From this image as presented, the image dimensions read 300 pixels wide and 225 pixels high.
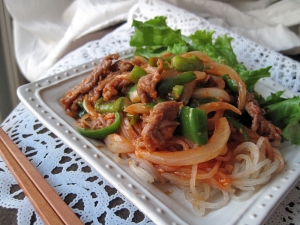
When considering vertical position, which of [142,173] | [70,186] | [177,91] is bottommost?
[70,186]

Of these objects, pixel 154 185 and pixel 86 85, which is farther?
pixel 86 85

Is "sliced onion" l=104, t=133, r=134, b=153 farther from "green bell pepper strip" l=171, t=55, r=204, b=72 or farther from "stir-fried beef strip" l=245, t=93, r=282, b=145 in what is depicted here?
"stir-fried beef strip" l=245, t=93, r=282, b=145

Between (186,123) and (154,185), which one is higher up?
(186,123)

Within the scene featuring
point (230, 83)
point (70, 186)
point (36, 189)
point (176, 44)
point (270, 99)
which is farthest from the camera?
point (176, 44)

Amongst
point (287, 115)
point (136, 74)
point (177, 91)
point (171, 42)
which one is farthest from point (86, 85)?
point (287, 115)

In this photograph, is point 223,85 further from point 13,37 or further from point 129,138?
point 13,37

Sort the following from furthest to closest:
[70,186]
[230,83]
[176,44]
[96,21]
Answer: [96,21]
[176,44]
[230,83]
[70,186]

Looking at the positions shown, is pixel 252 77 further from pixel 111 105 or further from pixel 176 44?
pixel 111 105
